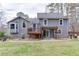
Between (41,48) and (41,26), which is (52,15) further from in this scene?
(41,48)

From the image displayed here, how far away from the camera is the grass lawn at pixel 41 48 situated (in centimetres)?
271

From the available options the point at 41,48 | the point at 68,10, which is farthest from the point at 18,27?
Result: the point at 68,10

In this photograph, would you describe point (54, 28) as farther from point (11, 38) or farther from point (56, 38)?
point (11, 38)

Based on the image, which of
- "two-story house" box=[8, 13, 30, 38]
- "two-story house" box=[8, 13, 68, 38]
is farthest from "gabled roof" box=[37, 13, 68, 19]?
"two-story house" box=[8, 13, 30, 38]

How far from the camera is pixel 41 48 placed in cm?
272

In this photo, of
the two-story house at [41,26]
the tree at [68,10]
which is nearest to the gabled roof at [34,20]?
the two-story house at [41,26]

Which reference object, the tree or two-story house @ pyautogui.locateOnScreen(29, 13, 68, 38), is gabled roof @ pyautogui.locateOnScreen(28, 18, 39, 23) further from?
the tree

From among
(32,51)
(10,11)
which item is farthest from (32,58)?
(10,11)

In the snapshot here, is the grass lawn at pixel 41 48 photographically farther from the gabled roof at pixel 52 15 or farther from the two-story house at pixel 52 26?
the gabled roof at pixel 52 15

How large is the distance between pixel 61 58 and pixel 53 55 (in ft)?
0.22

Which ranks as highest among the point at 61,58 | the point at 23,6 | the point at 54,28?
the point at 23,6

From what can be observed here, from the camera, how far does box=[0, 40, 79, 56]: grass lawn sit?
2705mm

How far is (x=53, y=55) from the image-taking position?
2.71 metres

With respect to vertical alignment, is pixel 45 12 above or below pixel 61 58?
above
